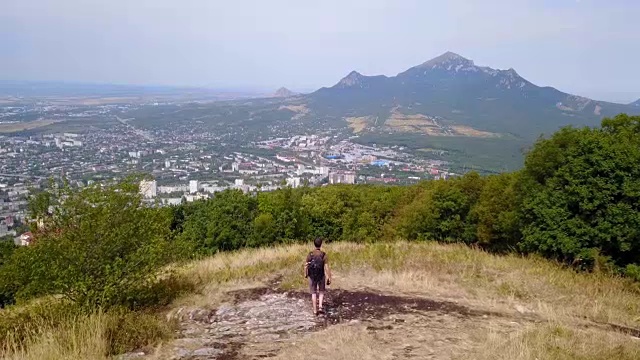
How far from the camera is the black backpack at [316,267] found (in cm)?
812

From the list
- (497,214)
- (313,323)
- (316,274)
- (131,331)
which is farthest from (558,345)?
(497,214)

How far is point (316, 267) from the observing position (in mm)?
8125

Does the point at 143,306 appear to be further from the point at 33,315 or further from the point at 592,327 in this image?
the point at 592,327

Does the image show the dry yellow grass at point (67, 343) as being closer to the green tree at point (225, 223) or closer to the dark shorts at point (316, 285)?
the dark shorts at point (316, 285)

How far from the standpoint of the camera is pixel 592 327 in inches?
298

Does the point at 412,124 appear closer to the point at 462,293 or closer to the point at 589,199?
the point at 589,199

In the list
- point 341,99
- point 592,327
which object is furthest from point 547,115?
point 592,327

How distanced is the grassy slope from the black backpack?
3.82 ft

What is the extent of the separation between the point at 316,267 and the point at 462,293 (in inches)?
138

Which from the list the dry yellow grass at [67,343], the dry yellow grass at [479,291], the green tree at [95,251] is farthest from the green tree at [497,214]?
the dry yellow grass at [67,343]

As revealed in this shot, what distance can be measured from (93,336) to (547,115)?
580 ft

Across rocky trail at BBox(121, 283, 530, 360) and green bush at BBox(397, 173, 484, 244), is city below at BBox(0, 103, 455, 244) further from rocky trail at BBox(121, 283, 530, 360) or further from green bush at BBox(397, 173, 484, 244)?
rocky trail at BBox(121, 283, 530, 360)

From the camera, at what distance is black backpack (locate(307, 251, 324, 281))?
812cm

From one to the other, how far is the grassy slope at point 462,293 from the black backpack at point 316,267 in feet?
3.82
